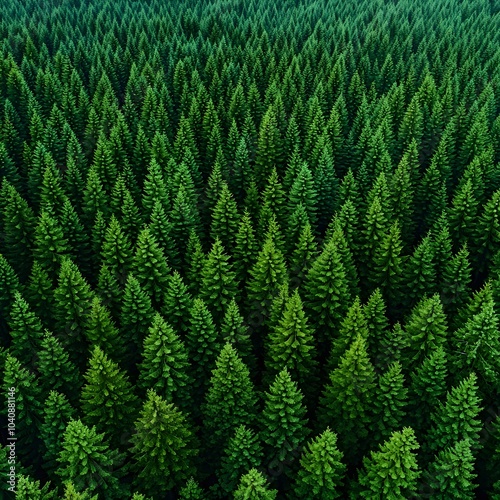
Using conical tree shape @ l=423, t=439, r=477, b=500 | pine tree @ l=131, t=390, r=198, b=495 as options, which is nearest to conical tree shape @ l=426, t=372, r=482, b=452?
conical tree shape @ l=423, t=439, r=477, b=500

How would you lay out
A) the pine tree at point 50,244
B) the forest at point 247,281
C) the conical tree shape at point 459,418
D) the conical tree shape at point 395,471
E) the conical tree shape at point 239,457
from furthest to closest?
the pine tree at point 50,244
the forest at point 247,281
the conical tree shape at point 239,457
the conical tree shape at point 459,418
the conical tree shape at point 395,471

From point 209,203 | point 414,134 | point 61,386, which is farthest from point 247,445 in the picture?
point 414,134

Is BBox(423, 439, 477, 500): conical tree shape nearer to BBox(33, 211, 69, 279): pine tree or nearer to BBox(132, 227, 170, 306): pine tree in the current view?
BBox(132, 227, 170, 306): pine tree

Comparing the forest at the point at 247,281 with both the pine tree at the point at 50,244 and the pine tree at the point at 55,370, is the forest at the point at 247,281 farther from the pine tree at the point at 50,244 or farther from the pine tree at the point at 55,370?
the pine tree at the point at 50,244

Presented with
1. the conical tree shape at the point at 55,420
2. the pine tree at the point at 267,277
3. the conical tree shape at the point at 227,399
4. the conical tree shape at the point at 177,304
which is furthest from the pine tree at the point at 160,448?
the pine tree at the point at 267,277

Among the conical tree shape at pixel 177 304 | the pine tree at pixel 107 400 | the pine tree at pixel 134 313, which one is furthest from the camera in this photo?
the conical tree shape at pixel 177 304

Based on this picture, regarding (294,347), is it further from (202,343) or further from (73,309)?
(73,309)
